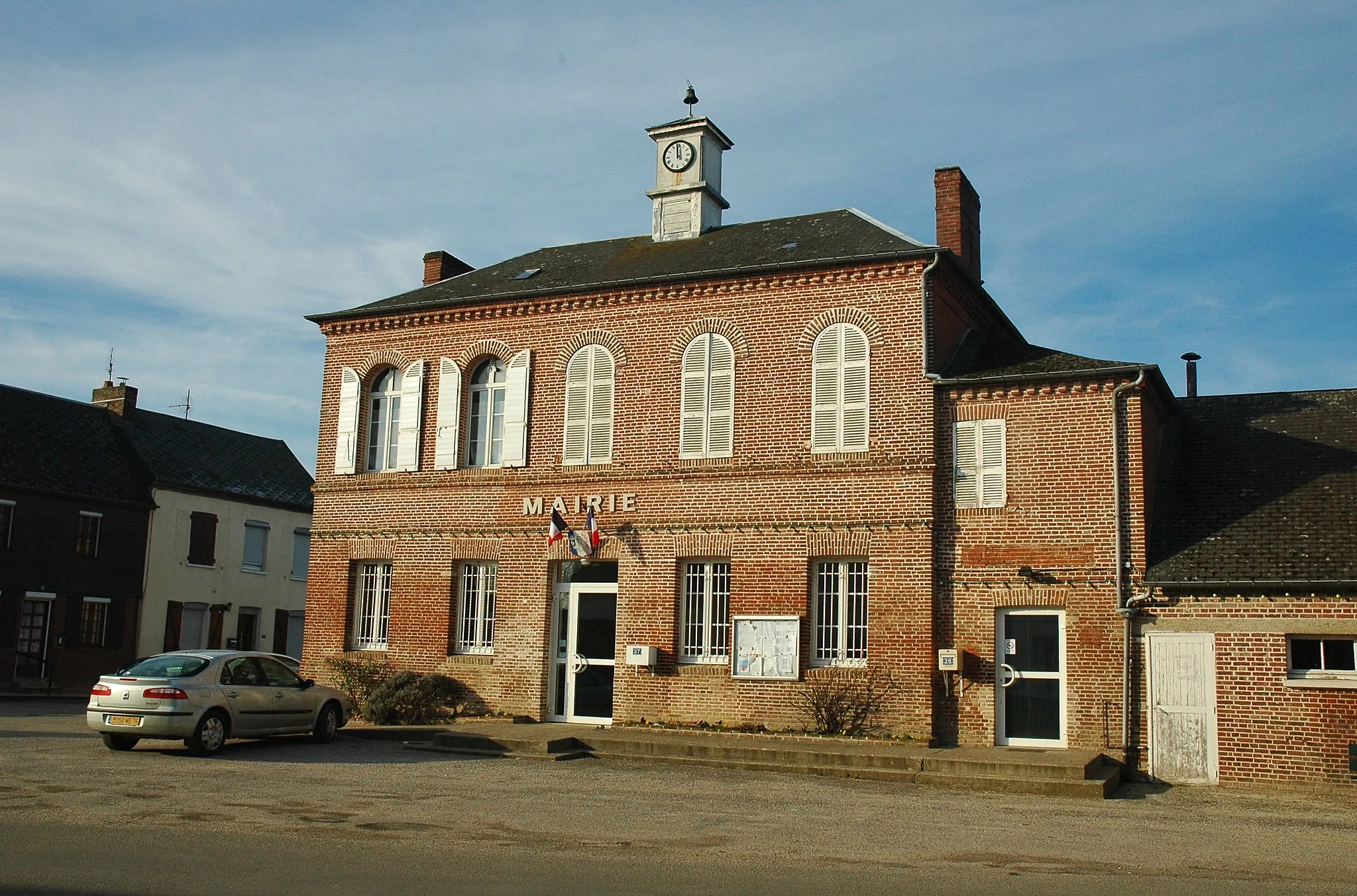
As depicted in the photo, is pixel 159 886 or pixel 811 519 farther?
pixel 811 519

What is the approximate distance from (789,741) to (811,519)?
3245mm

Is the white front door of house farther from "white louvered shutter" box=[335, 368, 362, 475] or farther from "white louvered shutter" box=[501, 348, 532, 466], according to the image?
"white louvered shutter" box=[335, 368, 362, 475]

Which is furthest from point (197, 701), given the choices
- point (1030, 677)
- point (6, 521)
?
point (6, 521)

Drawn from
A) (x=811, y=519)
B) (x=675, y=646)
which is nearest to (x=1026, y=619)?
(x=811, y=519)

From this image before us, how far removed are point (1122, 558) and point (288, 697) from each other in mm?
11267

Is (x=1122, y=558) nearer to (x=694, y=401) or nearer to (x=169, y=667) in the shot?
(x=694, y=401)

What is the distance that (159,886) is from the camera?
776cm

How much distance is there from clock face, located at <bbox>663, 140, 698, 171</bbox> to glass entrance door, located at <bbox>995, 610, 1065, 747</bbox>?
33.9ft

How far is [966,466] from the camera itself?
17719 mm

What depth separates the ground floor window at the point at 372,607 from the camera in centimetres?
2136

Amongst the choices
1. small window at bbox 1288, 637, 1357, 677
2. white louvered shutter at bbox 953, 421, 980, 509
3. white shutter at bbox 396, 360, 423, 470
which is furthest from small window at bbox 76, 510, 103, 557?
small window at bbox 1288, 637, 1357, 677

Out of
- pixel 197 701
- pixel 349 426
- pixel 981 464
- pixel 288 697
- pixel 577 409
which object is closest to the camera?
pixel 197 701

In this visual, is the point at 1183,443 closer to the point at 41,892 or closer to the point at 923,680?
the point at 923,680

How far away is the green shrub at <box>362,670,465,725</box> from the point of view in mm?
19297
